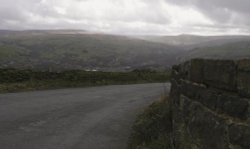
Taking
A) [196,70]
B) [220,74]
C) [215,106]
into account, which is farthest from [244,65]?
[196,70]

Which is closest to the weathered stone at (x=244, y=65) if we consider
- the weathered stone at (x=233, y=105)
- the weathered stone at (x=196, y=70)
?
the weathered stone at (x=233, y=105)

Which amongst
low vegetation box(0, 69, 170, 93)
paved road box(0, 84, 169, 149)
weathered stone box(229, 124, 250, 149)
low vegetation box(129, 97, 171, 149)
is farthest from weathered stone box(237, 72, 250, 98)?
low vegetation box(0, 69, 170, 93)

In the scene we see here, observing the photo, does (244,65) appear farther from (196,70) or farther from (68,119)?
(68,119)

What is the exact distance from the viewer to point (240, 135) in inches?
191

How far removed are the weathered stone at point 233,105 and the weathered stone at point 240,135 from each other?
0.69 ft

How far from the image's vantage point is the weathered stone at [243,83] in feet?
16.5

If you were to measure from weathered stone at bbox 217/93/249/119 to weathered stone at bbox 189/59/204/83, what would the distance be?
1202 mm

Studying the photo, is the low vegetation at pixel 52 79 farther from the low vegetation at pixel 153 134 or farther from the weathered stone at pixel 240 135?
the weathered stone at pixel 240 135

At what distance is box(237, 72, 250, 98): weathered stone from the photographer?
503 cm

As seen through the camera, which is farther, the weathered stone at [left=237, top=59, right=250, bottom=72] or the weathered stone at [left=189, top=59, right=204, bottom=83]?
the weathered stone at [left=189, top=59, right=204, bottom=83]

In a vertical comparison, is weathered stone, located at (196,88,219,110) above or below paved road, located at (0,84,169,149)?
above

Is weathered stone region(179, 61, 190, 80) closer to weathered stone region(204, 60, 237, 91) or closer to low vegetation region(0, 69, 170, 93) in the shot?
weathered stone region(204, 60, 237, 91)

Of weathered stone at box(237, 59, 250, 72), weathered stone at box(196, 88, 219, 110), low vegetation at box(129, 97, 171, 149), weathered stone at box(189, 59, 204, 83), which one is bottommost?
low vegetation at box(129, 97, 171, 149)

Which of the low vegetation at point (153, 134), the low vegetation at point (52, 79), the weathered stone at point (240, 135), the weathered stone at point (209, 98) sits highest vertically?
the weathered stone at point (209, 98)
